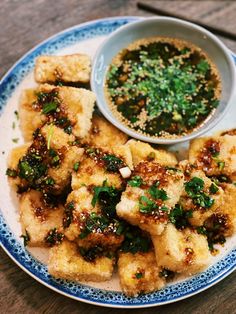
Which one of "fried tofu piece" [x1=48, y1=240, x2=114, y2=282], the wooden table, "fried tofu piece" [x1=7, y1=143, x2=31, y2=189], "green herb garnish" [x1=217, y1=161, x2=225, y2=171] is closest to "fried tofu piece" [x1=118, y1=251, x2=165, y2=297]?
"fried tofu piece" [x1=48, y1=240, x2=114, y2=282]

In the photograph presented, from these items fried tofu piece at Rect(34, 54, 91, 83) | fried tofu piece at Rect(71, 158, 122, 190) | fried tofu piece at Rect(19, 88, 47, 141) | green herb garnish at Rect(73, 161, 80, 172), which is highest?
fried tofu piece at Rect(34, 54, 91, 83)

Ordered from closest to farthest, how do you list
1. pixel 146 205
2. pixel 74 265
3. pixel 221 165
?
1. pixel 146 205
2. pixel 74 265
3. pixel 221 165

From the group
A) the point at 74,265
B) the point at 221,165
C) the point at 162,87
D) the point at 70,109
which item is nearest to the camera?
the point at 74,265

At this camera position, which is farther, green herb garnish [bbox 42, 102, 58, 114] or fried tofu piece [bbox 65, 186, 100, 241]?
green herb garnish [bbox 42, 102, 58, 114]

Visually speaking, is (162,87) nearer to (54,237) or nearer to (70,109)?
(70,109)

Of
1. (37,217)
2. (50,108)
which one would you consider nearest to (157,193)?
(37,217)

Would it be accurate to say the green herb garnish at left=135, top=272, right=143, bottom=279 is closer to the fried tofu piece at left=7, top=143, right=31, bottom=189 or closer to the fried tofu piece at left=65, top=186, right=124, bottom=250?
the fried tofu piece at left=65, top=186, right=124, bottom=250

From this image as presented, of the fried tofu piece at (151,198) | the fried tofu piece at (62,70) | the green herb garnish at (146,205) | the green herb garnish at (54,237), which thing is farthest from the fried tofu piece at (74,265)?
the fried tofu piece at (62,70)
